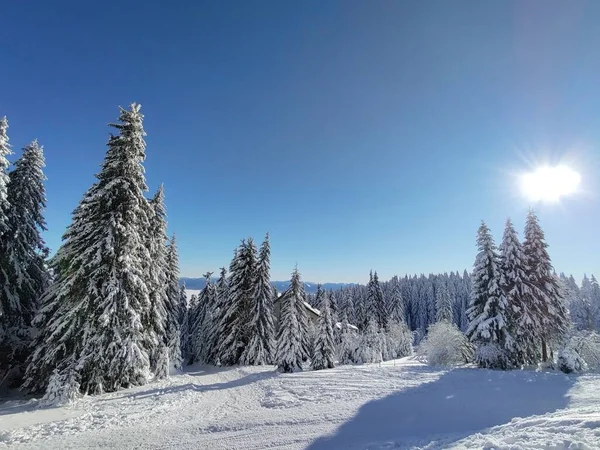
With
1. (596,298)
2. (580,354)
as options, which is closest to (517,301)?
(580,354)

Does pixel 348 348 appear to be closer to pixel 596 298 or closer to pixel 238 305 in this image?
pixel 238 305

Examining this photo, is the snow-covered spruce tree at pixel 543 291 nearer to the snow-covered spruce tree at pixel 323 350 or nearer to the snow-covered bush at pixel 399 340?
the snow-covered spruce tree at pixel 323 350

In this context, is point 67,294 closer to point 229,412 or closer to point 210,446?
point 229,412

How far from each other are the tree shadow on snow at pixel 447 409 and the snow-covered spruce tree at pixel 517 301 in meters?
7.55

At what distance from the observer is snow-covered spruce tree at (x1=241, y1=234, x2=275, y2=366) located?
105 feet

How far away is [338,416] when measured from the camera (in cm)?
1124

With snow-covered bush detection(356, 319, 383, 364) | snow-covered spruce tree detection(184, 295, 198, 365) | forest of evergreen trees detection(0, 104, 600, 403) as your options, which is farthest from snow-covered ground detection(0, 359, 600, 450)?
snow-covered spruce tree detection(184, 295, 198, 365)

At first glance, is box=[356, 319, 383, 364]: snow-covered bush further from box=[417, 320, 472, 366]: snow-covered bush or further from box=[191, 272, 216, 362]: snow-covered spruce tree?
box=[191, 272, 216, 362]: snow-covered spruce tree

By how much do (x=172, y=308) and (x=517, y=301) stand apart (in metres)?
31.8

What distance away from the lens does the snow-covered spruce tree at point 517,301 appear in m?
24.5

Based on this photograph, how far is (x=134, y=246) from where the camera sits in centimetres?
1762

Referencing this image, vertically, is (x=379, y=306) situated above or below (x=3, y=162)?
below

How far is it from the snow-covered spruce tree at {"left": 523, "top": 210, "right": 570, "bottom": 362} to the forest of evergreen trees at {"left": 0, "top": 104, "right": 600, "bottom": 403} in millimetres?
86

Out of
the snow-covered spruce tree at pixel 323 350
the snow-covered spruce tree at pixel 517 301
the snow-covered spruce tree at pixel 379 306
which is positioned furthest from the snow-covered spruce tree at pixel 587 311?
the snow-covered spruce tree at pixel 323 350
